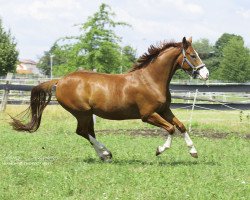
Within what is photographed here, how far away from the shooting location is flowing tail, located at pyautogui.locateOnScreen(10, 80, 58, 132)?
33.3ft

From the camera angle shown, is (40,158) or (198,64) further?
(40,158)

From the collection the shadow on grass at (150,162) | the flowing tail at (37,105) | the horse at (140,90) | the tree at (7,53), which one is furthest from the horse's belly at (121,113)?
the tree at (7,53)

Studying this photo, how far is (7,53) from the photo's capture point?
47750 millimetres

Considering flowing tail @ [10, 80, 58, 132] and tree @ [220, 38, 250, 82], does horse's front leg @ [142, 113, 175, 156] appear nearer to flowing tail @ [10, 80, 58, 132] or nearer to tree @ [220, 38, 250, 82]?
flowing tail @ [10, 80, 58, 132]

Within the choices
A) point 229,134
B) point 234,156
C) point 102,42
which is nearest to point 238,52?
point 102,42

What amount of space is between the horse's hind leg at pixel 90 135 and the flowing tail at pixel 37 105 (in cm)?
95

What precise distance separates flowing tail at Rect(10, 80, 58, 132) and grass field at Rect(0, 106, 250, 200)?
0.57 meters

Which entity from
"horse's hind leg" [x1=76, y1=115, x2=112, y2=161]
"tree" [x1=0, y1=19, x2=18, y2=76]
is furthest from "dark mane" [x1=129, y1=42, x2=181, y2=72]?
"tree" [x1=0, y1=19, x2=18, y2=76]

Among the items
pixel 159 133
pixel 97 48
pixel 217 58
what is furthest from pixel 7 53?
pixel 217 58

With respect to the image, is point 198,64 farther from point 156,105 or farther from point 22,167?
point 22,167

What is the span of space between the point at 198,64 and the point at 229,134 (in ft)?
19.8

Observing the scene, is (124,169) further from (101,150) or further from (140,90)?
(140,90)

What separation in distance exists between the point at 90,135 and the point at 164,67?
192cm

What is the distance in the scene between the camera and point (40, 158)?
32.0ft
